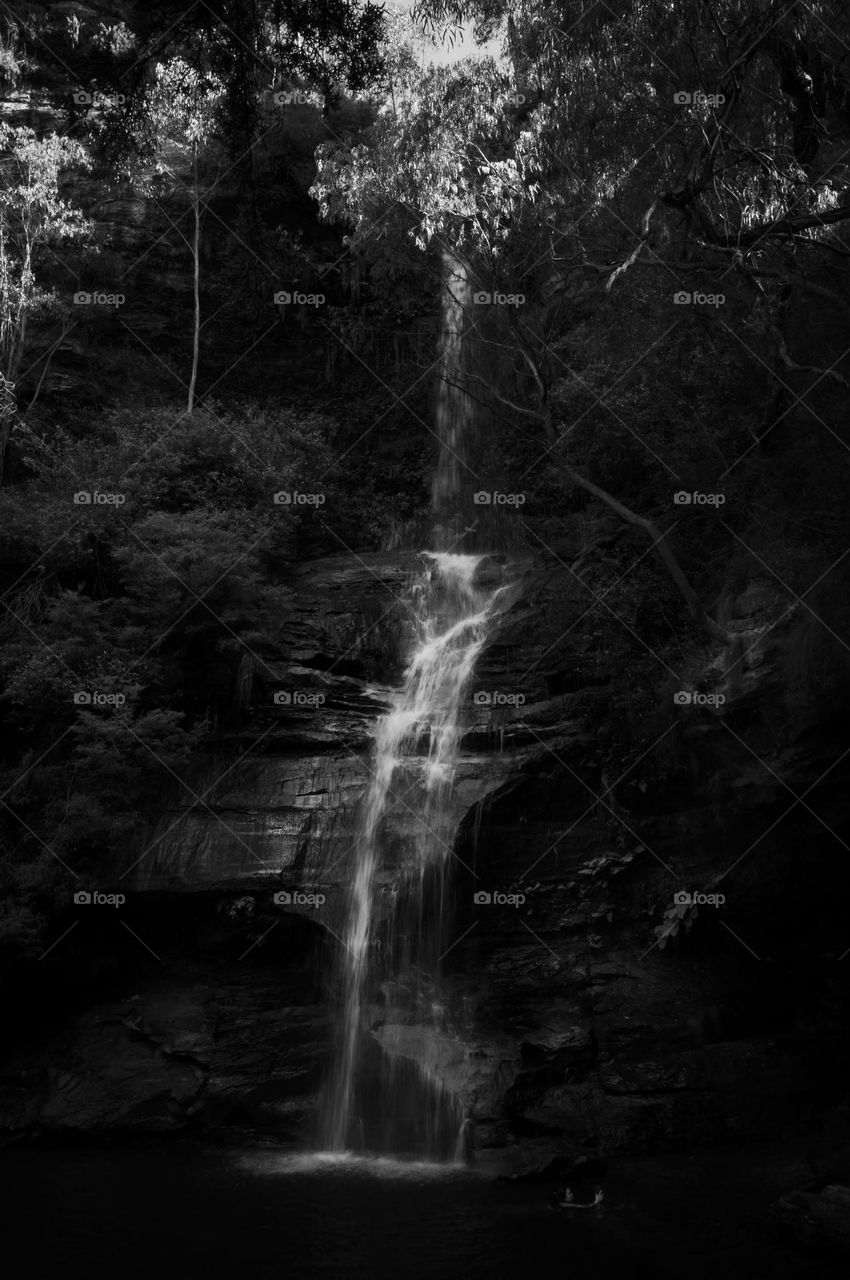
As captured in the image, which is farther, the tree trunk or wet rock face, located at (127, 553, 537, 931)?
the tree trunk

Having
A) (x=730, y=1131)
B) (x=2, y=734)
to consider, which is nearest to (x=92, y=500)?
(x=2, y=734)

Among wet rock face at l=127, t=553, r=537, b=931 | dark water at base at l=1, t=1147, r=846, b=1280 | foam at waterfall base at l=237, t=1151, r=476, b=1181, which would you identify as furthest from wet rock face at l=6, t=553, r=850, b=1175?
dark water at base at l=1, t=1147, r=846, b=1280

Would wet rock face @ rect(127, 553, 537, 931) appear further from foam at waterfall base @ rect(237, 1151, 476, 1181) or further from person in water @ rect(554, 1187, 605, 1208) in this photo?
person in water @ rect(554, 1187, 605, 1208)

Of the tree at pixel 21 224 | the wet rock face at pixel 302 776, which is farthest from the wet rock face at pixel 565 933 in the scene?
the tree at pixel 21 224

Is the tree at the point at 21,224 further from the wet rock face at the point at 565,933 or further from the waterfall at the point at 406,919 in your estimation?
the wet rock face at the point at 565,933

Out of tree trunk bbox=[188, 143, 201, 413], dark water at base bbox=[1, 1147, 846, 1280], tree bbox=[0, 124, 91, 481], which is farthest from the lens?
tree trunk bbox=[188, 143, 201, 413]

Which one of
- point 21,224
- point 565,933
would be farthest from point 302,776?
point 21,224
